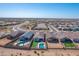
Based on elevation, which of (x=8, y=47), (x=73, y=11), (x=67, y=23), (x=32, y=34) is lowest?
(x=8, y=47)

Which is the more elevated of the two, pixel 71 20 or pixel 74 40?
pixel 71 20

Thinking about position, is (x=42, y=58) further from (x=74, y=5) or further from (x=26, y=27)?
(x=74, y=5)

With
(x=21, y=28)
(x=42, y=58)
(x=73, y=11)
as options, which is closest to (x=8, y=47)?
(x=21, y=28)

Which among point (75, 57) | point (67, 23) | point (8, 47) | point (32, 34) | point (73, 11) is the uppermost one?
point (73, 11)

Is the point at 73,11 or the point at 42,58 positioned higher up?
the point at 73,11

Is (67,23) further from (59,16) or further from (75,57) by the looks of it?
(75,57)

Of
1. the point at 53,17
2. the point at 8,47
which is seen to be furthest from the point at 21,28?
the point at 53,17

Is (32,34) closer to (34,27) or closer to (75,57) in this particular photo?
(34,27)

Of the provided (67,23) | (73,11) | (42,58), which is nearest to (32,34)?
(42,58)
